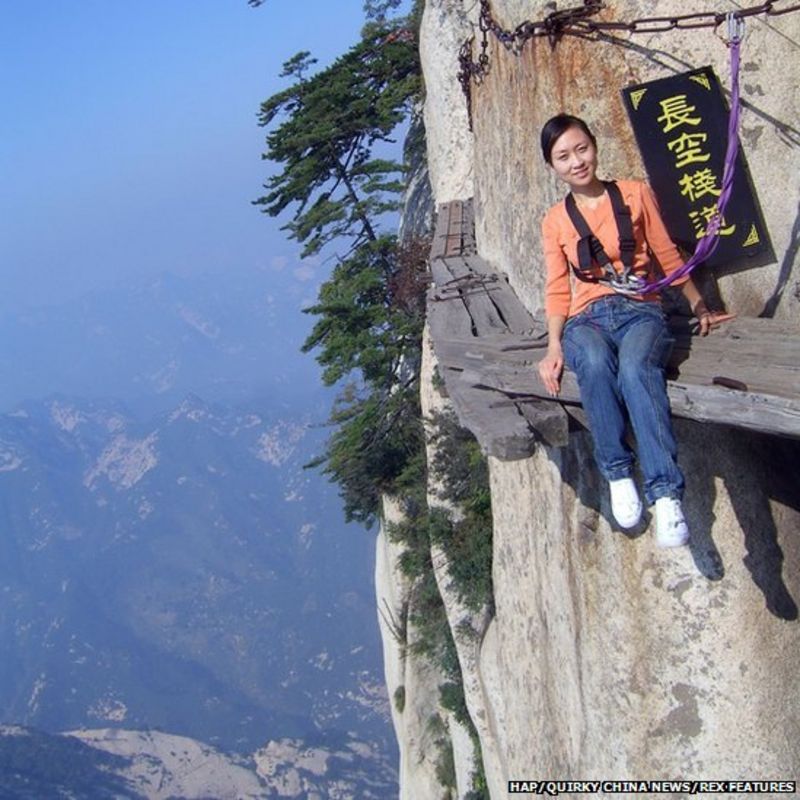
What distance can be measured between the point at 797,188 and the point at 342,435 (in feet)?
50.0

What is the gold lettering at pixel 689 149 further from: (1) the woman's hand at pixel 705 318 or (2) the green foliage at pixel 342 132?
(2) the green foliage at pixel 342 132

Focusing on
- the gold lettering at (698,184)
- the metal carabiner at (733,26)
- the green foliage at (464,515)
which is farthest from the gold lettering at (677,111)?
the green foliage at (464,515)

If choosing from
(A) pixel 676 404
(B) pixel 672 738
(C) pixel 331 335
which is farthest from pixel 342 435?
(A) pixel 676 404

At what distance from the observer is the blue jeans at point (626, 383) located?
4.79m

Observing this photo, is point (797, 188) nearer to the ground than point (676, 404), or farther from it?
farther from it

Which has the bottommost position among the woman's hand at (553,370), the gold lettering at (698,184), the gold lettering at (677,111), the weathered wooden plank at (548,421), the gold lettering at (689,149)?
the weathered wooden plank at (548,421)

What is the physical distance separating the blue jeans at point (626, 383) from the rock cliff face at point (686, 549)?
136 centimetres

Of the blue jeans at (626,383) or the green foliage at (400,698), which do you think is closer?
the blue jeans at (626,383)

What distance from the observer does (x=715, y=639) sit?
6152 mm

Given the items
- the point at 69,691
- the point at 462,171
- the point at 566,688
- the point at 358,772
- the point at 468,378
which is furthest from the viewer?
the point at 69,691

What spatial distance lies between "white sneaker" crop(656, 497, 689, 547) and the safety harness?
55.1 inches

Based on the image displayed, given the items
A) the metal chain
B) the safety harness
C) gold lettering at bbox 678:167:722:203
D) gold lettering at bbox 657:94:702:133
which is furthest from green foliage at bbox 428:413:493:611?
the safety harness

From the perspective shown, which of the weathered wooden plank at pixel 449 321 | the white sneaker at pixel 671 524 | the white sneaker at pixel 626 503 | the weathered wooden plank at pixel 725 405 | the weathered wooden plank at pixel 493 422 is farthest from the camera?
the weathered wooden plank at pixel 449 321

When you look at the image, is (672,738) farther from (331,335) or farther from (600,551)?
(331,335)
